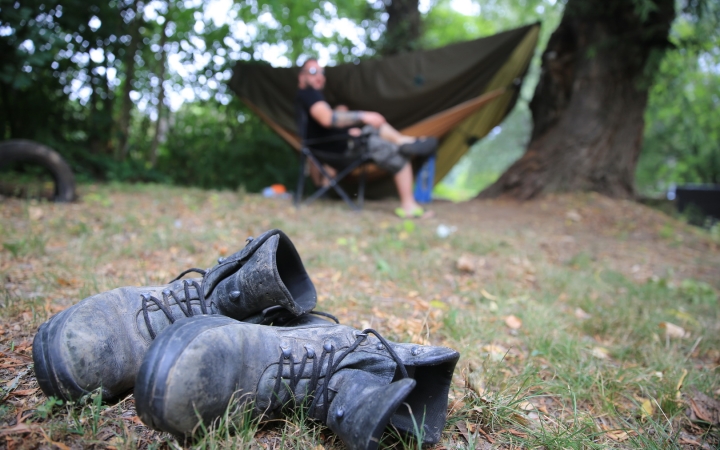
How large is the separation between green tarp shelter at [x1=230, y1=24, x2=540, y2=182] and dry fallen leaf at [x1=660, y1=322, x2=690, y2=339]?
313 cm

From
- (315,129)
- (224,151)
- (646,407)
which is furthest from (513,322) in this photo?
(224,151)

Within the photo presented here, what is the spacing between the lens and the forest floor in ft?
3.20

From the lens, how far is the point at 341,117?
3.94 m

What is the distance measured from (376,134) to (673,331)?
2.64m

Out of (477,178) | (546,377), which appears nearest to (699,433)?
(546,377)

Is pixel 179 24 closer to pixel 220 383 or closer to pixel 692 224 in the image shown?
pixel 220 383

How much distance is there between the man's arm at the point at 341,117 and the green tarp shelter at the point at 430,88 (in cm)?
84

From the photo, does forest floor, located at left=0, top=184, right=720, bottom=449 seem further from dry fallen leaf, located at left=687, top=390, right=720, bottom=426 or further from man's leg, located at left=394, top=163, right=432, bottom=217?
man's leg, located at left=394, top=163, right=432, bottom=217

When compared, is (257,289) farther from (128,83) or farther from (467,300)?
(128,83)

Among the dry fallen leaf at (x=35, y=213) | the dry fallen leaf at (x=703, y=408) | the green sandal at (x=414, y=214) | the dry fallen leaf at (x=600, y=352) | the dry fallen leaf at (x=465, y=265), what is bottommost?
the dry fallen leaf at (x=703, y=408)

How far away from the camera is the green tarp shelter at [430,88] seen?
15.3ft

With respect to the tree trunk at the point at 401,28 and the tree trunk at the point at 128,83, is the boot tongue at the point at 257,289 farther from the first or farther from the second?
the tree trunk at the point at 401,28

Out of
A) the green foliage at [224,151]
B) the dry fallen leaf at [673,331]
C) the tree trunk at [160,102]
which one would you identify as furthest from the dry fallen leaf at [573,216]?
the tree trunk at [160,102]

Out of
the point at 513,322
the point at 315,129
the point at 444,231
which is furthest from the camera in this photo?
the point at 315,129
